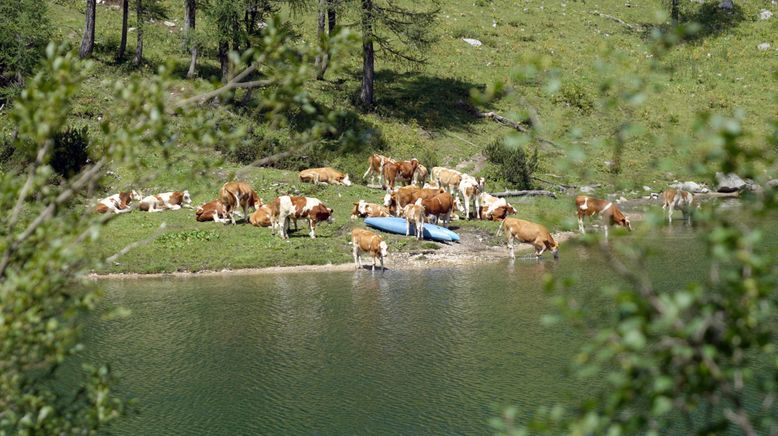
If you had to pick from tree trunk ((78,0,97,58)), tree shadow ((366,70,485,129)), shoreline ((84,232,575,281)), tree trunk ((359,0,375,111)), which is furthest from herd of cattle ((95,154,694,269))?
tree trunk ((78,0,97,58))

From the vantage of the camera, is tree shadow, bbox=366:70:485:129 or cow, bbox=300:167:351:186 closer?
cow, bbox=300:167:351:186

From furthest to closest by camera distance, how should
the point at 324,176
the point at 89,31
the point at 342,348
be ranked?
the point at 89,31 < the point at 324,176 < the point at 342,348

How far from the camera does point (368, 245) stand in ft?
91.1

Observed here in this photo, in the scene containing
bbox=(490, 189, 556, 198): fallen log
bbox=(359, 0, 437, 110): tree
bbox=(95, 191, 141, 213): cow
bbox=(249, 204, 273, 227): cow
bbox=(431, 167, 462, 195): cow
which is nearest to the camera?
bbox=(249, 204, 273, 227): cow

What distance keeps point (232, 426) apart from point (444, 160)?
29.6 m

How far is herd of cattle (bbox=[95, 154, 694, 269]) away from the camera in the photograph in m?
29.8

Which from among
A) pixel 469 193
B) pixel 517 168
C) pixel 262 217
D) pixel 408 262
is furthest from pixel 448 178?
pixel 262 217

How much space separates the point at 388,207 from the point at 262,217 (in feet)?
16.6

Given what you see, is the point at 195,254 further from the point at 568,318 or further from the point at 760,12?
the point at 760,12

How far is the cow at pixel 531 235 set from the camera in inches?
1172

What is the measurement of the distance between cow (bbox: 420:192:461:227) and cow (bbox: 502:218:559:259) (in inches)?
93.6

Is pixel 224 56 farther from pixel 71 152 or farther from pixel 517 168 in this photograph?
pixel 517 168

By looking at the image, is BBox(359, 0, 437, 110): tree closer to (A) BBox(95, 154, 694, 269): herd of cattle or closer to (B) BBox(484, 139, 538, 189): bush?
(B) BBox(484, 139, 538, 189): bush

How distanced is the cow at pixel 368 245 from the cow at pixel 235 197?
523 centimetres
